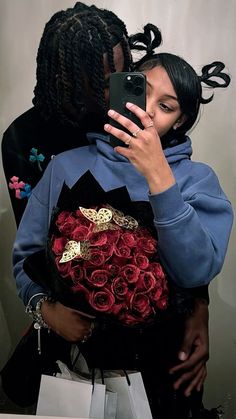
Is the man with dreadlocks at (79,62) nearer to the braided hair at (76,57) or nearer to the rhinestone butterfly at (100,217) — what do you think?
the braided hair at (76,57)

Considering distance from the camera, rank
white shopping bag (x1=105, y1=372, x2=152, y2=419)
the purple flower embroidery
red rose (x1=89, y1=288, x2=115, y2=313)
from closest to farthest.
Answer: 1. red rose (x1=89, y1=288, x2=115, y2=313)
2. white shopping bag (x1=105, y1=372, x2=152, y2=419)
3. the purple flower embroidery

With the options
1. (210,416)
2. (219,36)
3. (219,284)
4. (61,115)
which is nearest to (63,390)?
(210,416)

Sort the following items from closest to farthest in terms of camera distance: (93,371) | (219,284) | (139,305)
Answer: (139,305)
(93,371)
(219,284)

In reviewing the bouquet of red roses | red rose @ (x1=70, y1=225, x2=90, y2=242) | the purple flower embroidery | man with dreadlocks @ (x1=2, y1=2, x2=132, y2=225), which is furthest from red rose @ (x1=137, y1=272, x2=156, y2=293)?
the purple flower embroidery

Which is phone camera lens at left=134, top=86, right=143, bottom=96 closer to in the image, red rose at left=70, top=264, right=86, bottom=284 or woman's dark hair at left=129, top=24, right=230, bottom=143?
woman's dark hair at left=129, top=24, right=230, bottom=143

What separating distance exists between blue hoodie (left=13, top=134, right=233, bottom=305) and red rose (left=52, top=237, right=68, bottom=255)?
0.39 feet

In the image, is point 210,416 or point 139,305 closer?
point 139,305

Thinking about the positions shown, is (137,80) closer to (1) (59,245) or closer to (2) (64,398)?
(1) (59,245)

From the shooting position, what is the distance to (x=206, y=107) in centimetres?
118

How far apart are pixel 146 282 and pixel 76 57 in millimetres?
394

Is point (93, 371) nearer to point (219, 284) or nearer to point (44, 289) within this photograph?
point (44, 289)

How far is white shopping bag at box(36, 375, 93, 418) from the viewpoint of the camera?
0.78 metres

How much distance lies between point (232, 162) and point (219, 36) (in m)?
0.30

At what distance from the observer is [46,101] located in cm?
88
